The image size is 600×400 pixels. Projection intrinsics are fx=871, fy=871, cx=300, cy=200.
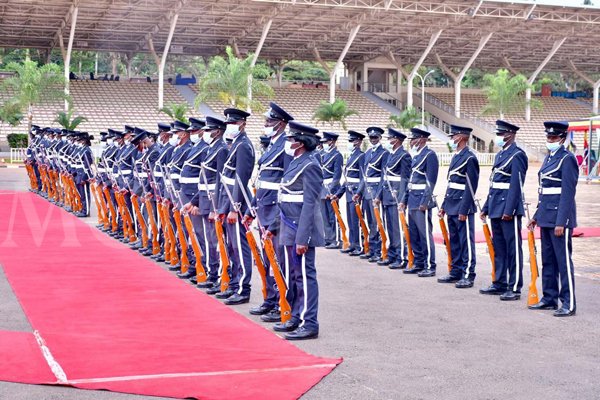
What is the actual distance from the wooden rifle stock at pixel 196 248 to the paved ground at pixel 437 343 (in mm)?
1129

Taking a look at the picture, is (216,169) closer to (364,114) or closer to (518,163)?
(518,163)

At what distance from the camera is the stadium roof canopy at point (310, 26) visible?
41.8 metres

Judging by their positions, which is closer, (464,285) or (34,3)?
(464,285)

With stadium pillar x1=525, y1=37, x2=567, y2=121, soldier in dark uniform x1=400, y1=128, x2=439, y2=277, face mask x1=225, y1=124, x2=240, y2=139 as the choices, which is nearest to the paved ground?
soldier in dark uniform x1=400, y1=128, x2=439, y2=277

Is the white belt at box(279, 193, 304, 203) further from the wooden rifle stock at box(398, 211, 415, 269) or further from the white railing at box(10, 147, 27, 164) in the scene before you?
the white railing at box(10, 147, 27, 164)

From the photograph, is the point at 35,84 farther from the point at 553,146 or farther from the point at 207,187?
the point at 553,146

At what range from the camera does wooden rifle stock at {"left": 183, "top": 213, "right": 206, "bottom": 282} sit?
30.6 ft

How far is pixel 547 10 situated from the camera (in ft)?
152

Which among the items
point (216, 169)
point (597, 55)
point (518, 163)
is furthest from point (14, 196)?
point (597, 55)

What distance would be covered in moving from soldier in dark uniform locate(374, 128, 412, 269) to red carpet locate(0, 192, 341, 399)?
2.92 metres

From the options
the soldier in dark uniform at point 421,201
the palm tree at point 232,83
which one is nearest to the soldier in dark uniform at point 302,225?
the soldier in dark uniform at point 421,201

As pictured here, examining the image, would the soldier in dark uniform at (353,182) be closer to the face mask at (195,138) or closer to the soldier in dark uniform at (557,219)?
the face mask at (195,138)

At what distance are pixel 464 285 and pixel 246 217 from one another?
2.72 m

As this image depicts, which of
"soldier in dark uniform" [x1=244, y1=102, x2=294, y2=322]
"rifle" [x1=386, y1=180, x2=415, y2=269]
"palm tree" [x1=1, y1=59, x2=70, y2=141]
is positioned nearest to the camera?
"soldier in dark uniform" [x1=244, y1=102, x2=294, y2=322]
